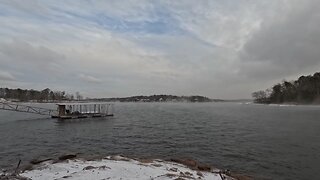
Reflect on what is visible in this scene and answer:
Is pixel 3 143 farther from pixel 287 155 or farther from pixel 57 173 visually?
pixel 287 155

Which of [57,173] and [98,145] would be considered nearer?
[57,173]

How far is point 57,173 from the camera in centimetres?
1872

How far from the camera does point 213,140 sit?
4434 cm

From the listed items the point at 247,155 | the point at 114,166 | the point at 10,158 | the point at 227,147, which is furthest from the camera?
the point at 227,147

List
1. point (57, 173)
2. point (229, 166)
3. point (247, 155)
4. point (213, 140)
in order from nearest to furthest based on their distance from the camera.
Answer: point (57, 173) < point (229, 166) < point (247, 155) < point (213, 140)

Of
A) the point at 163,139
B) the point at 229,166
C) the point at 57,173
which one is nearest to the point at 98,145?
the point at 163,139

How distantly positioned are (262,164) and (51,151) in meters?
22.0

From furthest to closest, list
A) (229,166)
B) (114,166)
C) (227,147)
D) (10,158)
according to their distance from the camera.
A: 1. (227,147)
2. (10,158)
3. (229,166)
4. (114,166)

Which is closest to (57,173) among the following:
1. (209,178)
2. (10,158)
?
(209,178)

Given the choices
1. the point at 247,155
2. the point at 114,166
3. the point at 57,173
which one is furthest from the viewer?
the point at 247,155

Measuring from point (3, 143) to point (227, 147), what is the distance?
2779 cm

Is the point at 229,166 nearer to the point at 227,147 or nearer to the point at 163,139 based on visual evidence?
the point at 227,147

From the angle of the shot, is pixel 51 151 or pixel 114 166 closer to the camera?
pixel 114 166

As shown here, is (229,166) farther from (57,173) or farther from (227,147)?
(57,173)
